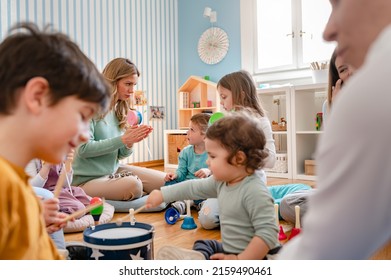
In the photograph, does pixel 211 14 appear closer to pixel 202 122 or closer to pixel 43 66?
pixel 202 122

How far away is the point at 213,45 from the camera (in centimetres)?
400

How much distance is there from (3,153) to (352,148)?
0.49m

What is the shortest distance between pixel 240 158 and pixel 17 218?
619 mm

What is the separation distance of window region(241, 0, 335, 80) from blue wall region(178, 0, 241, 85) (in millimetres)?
Answer: 106

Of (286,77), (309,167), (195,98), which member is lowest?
(309,167)

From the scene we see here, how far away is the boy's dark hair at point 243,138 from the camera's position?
1005 mm

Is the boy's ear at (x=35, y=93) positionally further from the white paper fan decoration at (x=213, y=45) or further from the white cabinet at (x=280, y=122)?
the white paper fan decoration at (x=213, y=45)

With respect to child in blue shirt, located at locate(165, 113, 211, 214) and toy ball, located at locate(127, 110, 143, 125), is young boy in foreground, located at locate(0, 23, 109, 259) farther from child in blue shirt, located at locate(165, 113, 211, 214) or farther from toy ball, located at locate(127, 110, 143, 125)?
toy ball, located at locate(127, 110, 143, 125)

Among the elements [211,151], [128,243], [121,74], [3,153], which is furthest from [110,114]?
[3,153]

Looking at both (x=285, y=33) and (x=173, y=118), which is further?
(x=173, y=118)

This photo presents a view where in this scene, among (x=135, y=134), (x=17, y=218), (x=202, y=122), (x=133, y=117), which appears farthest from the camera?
(x=133, y=117)

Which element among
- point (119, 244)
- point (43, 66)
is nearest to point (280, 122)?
point (119, 244)
